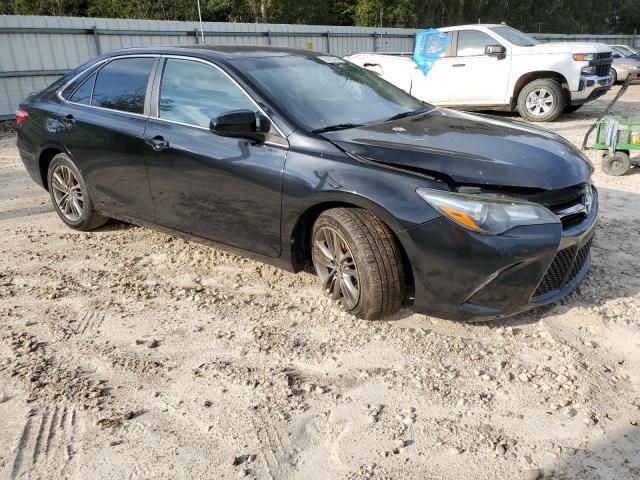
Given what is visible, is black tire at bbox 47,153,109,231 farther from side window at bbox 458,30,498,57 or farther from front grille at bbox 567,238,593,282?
side window at bbox 458,30,498,57

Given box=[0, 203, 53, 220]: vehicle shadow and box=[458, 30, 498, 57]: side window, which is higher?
box=[458, 30, 498, 57]: side window

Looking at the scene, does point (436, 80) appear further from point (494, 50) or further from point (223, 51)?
point (223, 51)

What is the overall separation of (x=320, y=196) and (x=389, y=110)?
3.81ft

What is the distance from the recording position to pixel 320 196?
10.7ft

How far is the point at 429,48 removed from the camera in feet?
37.4

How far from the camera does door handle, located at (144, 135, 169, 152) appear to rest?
12.9 feet

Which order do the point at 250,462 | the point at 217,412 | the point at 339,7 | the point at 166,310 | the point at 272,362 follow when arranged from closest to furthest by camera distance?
the point at 250,462 → the point at 217,412 → the point at 272,362 → the point at 166,310 → the point at 339,7

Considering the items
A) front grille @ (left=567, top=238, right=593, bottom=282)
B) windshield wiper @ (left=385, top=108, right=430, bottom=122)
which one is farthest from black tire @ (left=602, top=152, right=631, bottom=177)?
front grille @ (left=567, top=238, right=593, bottom=282)

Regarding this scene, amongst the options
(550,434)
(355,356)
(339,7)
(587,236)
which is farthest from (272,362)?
(339,7)

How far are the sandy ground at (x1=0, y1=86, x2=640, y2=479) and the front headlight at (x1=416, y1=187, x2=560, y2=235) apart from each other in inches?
27.5

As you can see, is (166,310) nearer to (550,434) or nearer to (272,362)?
(272,362)

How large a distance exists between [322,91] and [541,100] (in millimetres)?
8264

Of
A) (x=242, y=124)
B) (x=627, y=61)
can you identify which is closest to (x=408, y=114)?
(x=242, y=124)

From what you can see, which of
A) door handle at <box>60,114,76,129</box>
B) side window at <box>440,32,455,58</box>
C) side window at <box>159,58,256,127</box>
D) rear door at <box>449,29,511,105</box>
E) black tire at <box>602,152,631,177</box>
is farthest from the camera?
side window at <box>440,32,455,58</box>
